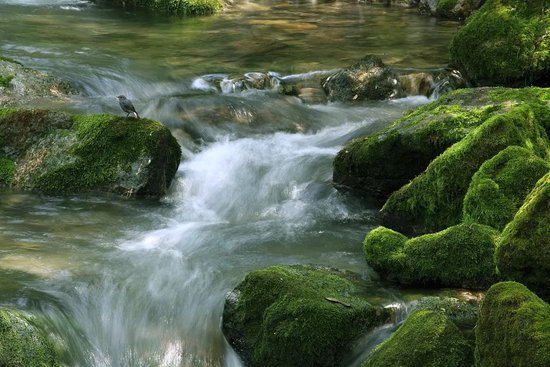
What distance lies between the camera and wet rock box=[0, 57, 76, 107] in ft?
32.8

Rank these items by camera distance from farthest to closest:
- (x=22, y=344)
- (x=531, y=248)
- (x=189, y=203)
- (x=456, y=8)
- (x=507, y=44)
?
(x=456, y=8) → (x=507, y=44) → (x=189, y=203) → (x=22, y=344) → (x=531, y=248)

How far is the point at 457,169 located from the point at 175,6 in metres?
15.1

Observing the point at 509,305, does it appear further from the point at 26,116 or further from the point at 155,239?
the point at 26,116

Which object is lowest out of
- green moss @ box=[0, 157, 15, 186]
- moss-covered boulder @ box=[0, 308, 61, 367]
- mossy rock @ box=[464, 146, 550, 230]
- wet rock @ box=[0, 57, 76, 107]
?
green moss @ box=[0, 157, 15, 186]

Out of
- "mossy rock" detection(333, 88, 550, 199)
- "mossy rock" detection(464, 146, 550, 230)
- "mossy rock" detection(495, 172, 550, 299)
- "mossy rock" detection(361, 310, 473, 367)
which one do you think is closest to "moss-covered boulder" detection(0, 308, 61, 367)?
"mossy rock" detection(361, 310, 473, 367)

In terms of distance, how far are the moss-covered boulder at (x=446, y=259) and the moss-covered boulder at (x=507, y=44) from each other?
5.61 meters

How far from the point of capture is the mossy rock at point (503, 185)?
18.4 ft

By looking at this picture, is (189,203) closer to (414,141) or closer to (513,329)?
(414,141)

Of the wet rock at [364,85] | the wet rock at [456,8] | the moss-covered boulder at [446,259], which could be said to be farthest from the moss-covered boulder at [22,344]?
the wet rock at [456,8]

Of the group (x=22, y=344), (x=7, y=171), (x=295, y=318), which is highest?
(x=295, y=318)

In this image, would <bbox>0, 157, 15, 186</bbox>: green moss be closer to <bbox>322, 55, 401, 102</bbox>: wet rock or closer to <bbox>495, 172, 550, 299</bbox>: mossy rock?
<bbox>322, 55, 401, 102</bbox>: wet rock

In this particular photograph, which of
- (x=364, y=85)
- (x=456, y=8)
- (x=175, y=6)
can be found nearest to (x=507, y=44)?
(x=364, y=85)

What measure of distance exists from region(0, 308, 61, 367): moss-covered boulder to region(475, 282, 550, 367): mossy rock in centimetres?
290

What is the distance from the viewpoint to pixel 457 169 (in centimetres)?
655
